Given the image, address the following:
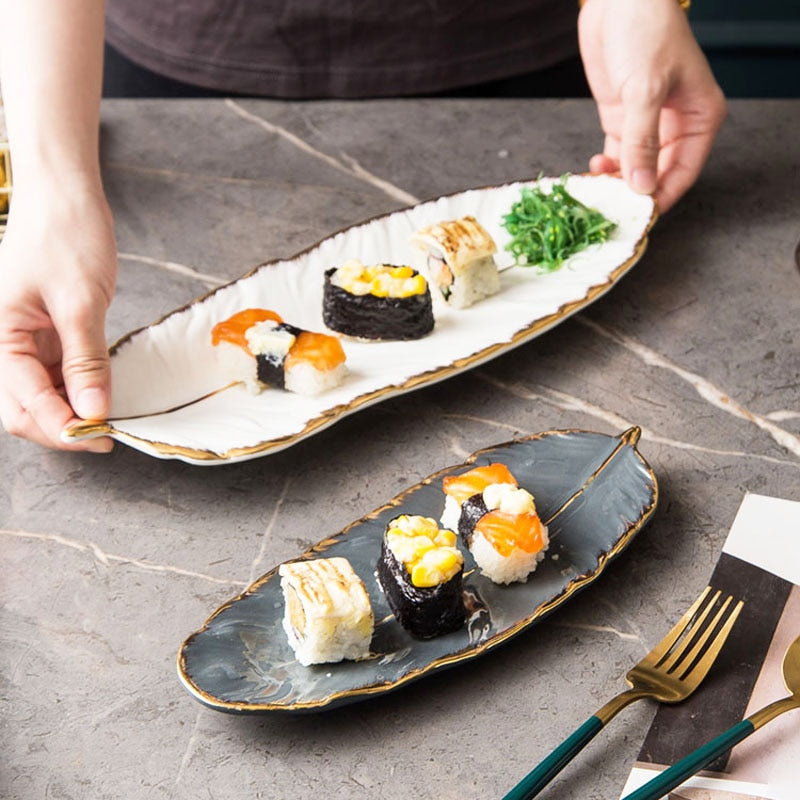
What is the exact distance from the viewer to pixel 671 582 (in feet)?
4.72

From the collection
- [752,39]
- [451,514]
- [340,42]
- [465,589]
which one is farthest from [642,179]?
[752,39]

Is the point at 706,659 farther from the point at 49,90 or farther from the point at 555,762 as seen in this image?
the point at 49,90

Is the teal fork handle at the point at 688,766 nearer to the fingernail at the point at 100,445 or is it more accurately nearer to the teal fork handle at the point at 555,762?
the teal fork handle at the point at 555,762

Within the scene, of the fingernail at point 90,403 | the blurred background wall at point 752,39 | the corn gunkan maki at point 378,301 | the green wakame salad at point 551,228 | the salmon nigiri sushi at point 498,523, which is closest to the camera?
the salmon nigiri sushi at point 498,523

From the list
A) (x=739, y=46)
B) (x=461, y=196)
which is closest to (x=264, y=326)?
(x=461, y=196)

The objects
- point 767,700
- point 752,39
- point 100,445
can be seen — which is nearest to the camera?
point 767,700

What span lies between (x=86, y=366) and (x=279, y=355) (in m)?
0.27

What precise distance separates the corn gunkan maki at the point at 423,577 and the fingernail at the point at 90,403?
447mm

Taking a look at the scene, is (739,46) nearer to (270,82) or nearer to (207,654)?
(270,82)

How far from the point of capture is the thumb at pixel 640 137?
2.04m

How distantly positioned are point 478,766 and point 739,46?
3101 mm

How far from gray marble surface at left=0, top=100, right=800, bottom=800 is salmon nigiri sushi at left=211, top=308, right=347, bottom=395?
3.4 inches

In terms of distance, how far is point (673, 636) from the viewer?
134 centimetres

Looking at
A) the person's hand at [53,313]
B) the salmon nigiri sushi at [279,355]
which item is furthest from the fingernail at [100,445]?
the salmon nigiri sushi at [279,355]
